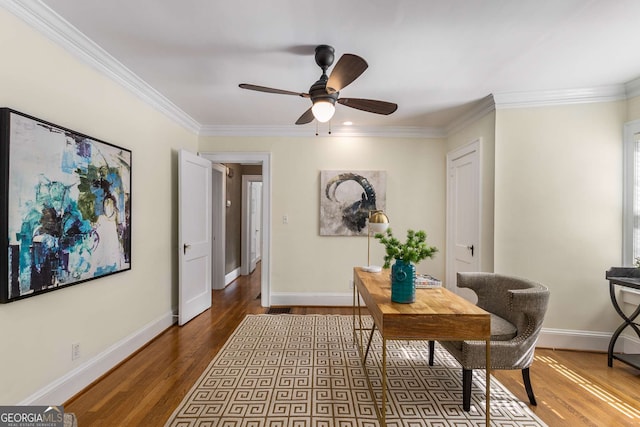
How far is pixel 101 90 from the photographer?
246 centimetres

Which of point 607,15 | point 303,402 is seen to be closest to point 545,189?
point 607,15

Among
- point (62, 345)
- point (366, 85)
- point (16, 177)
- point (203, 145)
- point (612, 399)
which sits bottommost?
point (612, 399)

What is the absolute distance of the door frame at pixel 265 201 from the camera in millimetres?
4320

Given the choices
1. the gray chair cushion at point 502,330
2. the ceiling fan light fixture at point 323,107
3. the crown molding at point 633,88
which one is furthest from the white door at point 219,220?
the crown molding at point 633,88

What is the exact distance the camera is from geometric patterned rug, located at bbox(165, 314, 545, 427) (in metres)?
1.96

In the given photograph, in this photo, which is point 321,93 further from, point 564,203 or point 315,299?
point 315,299

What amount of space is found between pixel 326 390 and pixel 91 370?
5.87 ft

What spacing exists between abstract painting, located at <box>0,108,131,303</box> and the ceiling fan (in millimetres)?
1255

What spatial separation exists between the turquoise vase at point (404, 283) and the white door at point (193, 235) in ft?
8.63

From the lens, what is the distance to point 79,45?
7.12ft

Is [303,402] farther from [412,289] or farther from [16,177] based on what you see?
[16,177]

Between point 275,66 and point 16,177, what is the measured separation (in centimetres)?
186

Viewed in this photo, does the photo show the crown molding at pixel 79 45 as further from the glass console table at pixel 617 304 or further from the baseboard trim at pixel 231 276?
the glass console table at pixel 617 304

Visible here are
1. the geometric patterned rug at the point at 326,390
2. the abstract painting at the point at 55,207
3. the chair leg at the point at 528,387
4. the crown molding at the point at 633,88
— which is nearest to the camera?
the abstract painting at the point at 55,207
